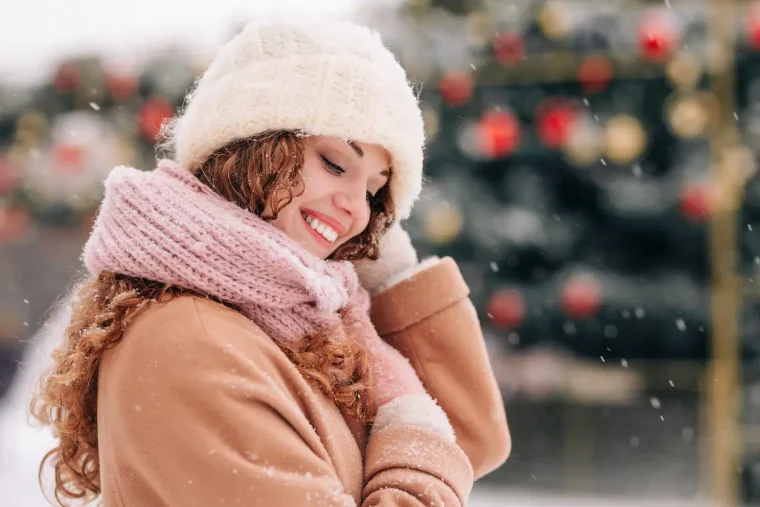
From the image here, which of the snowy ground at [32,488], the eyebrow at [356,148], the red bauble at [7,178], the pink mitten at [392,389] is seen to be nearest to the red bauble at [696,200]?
the snowy ground at [32,488]

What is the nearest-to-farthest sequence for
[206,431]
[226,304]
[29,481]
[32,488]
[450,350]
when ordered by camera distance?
[206,431]
[226,304]
[450,350]
[32,488]
[29,481]

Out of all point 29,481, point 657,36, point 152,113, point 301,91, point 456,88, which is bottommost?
point 29,481

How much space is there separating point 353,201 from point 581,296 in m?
2.48

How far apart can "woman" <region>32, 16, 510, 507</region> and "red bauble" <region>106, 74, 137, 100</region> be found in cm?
262

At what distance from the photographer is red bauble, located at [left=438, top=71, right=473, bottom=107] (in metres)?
3.47

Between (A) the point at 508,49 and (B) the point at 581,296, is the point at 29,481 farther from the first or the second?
(A) the point at 508,49

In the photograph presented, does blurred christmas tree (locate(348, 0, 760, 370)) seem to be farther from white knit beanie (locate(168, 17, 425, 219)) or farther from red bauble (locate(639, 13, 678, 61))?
white knit beanie (locate(168, 17, 425, 219))

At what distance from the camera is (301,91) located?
100 centimetres

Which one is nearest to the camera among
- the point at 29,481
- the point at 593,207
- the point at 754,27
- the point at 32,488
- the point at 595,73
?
the point at 32,488

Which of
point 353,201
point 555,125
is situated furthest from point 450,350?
point 555,125

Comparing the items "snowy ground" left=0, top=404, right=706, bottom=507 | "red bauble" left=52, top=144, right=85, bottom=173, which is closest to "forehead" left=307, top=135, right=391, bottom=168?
"snowy ground" left=0, top=404, right=706, bottom=507

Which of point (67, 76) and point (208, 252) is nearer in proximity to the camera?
point (208, 252)

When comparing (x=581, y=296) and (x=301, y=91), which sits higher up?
(x=301, y=91)

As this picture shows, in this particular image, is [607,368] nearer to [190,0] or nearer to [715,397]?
[715,397]
